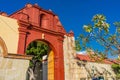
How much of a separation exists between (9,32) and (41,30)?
9.75 feet

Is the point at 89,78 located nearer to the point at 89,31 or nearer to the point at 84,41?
the point at 84,41

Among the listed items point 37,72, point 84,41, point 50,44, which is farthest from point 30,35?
point 37,72

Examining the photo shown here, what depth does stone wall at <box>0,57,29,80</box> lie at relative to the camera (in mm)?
8500

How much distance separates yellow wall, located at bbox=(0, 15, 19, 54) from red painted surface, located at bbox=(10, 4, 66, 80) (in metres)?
0.31

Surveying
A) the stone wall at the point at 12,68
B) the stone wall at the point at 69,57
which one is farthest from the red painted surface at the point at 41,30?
the stone wall at the point at 12,68

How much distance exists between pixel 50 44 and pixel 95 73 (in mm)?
4612

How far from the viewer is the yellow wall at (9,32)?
12.4m

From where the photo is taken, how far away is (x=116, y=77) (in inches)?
690

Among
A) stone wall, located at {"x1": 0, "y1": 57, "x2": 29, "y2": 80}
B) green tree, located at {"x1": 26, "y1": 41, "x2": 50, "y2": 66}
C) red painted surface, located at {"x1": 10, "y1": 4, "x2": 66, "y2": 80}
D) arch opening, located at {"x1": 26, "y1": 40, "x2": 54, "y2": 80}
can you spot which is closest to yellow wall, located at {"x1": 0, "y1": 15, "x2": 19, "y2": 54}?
red painted surface, located at {"x1": 10, "y1": 4, "x2": 66, "y2": 80}

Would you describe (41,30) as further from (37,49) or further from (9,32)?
(37,49)

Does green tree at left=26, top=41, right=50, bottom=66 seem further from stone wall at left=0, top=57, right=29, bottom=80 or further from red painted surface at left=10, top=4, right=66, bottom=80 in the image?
stone wall at left=0, top=57, right=29, bottom=80

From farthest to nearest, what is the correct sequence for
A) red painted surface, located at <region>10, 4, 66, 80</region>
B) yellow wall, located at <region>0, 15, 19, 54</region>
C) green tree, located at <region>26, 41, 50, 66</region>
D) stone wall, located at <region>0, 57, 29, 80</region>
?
1. green tree, located at <region>26, 41, 50, 66</region>
2. red painted surface, located at <region>10, 4, 66, 80</region>
3. yellow wall, located at <region>0, 15, 19, 54</region>
4. stone wall, located at <region>0, 57, 29, 80</region>

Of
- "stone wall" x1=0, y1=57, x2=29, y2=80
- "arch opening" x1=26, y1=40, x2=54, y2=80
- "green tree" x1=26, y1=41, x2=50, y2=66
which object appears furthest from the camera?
"green tree" x1=26, y1=41, x2=50, y2=66

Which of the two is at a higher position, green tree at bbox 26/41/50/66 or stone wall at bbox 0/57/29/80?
green tree at bbox 26/41/50/66
